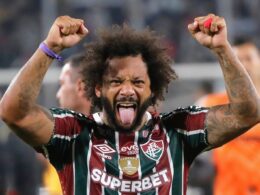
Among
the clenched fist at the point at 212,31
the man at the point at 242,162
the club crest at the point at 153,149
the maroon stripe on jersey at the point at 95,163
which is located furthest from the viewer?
the man at the point at 242,162

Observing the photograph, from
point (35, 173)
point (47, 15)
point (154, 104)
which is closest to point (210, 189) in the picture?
point (35, 173)

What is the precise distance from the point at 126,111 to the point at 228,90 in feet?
1.71

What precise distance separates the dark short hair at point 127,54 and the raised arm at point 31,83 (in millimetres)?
366

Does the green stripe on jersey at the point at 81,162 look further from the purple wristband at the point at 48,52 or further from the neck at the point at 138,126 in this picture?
the purple wristband at the point at 48,52

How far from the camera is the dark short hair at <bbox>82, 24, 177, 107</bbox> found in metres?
A: 5.47

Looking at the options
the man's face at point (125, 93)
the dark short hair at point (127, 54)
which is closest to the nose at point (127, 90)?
the man's face at point (125, 93)

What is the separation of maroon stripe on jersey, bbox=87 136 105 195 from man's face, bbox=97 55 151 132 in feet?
0.39

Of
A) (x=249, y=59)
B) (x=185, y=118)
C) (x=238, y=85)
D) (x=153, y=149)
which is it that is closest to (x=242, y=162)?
(x=249, y=59)

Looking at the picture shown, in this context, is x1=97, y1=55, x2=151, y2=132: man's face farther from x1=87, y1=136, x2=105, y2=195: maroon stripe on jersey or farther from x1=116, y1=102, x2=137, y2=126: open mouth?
x1=87, y1=136, x2=105, y2=195: maroon stripe on jersey

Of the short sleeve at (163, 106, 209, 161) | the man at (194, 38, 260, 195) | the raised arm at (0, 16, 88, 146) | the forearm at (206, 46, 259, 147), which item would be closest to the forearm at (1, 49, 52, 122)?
the raised arm at (0, 16, 88, 146)

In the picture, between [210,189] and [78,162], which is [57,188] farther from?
[78,162]

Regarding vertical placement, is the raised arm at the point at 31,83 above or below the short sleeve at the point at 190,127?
above

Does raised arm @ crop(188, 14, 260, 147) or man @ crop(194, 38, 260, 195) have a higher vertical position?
raised arm @ crop(188, 14, 260, 147)

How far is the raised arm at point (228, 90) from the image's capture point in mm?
5207
